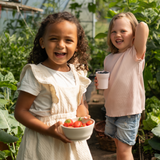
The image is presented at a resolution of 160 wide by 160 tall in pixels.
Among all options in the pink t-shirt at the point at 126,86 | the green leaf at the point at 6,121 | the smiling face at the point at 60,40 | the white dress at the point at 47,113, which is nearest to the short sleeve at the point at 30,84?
the white dress at the point at 47,113

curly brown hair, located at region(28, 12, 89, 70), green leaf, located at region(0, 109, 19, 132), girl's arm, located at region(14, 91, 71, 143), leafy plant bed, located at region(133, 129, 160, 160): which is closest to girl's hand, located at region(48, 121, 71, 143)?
girl's arm, located at region(14, 91, 71, 143)

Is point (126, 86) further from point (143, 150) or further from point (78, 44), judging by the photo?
point (143, 150)

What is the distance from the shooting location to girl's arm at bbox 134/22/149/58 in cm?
151

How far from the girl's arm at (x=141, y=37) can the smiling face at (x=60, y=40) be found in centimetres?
61

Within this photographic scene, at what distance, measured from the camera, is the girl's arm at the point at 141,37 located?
151 centimetres

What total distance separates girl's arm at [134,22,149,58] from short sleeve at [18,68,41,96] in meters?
0.89

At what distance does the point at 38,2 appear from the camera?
677cm

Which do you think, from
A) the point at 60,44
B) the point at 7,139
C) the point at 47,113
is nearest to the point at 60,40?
the point at 60,44

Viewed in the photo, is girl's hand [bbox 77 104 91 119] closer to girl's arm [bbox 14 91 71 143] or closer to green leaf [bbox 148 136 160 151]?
girl's arm [bbox 14 91 71 143]

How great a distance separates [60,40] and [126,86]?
82 cm

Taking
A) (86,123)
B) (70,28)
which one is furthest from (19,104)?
(70,28)

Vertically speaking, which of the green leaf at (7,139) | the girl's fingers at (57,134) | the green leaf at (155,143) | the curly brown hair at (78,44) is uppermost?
the curly brown hair at (78,44)

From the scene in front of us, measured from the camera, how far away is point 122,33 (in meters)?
1.69

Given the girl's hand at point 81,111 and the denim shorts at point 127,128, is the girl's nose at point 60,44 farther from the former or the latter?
the denim shorts at point 127,128
